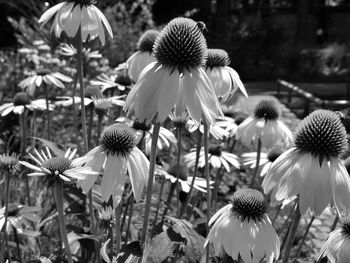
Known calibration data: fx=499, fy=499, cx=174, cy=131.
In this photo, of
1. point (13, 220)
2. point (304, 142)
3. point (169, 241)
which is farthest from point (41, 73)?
point (304, 142)

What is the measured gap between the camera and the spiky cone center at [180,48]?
3.59ft

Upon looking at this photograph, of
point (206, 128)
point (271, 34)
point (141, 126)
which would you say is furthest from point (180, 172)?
point (271, 34)

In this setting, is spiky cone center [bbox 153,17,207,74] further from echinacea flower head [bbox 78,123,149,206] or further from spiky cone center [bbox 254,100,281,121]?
spiky cone center [bbox 254,100,281,121]

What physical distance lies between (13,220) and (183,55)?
0.94 m

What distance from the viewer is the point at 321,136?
1095mm

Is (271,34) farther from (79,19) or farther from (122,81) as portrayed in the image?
(79,19)

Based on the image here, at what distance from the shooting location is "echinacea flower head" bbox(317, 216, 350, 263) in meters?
1.19

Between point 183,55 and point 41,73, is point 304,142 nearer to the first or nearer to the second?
point 183,55

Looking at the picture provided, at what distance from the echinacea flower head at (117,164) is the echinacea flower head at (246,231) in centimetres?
21

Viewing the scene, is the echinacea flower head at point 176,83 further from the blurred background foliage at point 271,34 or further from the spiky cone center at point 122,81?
the blurred background foliage at point 271,34

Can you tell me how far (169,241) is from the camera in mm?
1305

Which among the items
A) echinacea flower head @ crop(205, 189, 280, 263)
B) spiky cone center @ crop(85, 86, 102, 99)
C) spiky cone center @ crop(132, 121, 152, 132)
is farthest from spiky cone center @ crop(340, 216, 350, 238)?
spiky cone center @ crop(85, 86, 102, 99)

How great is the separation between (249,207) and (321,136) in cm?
24

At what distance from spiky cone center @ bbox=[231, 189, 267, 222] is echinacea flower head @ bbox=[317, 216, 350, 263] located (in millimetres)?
195
